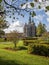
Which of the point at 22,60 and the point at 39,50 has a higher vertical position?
the point at 39,50

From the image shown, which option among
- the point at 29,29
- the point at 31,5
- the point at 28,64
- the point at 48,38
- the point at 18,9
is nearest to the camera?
the point at 31,5

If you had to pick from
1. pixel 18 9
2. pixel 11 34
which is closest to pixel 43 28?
pixel 11 34

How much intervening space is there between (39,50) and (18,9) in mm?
14178

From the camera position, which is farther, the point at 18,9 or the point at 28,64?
the point at 28,64

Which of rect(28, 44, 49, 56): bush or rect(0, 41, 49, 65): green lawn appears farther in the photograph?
rect(28, 44, 49, 56): bush

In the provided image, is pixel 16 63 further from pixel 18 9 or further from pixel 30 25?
pixel 30 25

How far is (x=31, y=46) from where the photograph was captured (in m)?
19.8

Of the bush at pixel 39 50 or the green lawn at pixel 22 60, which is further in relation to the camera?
the bush at pixel 39 50

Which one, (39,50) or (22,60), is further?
(39,50)

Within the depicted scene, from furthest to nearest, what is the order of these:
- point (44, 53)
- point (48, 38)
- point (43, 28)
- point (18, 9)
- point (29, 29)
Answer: point (29, 29) → point (43, 28) → point (48, 38) → point (44, 53) → point (18, 9)

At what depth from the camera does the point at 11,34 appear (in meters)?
27.5

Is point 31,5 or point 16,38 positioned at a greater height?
point 31,5

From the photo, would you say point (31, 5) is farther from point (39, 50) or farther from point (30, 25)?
point (30, 25)

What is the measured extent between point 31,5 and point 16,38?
→ 22006 millimetres
